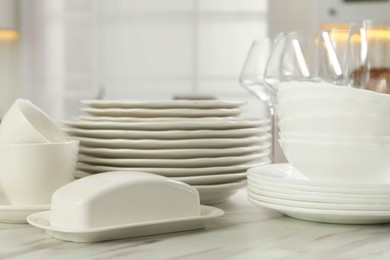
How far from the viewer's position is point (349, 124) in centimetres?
80

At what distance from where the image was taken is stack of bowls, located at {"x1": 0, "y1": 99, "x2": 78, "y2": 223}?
844mm

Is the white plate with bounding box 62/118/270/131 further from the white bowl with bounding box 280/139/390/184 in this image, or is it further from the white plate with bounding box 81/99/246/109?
the white bowl with bounding box 280/139/390/184

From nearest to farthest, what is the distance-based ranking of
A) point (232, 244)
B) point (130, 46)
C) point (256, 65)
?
1. point (232, 244)
2. point (256, 65)
3. point (130, 46)

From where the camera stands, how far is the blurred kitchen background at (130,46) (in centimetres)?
452

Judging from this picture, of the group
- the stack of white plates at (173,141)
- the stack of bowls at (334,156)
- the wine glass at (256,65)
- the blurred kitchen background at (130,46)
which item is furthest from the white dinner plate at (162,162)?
the blurred kitchen background at (130,46)

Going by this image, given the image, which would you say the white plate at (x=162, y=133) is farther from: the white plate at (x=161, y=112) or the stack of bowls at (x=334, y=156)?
the stack of bowls at (x=334, y=156)

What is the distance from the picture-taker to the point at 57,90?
4754 mm

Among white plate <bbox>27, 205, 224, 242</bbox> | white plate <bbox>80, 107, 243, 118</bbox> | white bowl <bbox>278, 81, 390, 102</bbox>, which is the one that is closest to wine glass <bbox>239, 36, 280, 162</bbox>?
white plate <bbox>80, 107, 243, 118</bbox>

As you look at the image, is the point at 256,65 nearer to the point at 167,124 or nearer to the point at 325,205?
the point at 167,124

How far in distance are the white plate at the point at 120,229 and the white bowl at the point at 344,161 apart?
13 cm

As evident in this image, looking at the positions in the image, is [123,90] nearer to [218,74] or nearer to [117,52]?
[117,52]

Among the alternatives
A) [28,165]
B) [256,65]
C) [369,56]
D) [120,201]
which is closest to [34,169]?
[28,165]

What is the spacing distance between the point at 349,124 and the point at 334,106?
0.09 ft

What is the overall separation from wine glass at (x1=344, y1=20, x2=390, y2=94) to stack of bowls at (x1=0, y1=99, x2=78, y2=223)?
374mm
